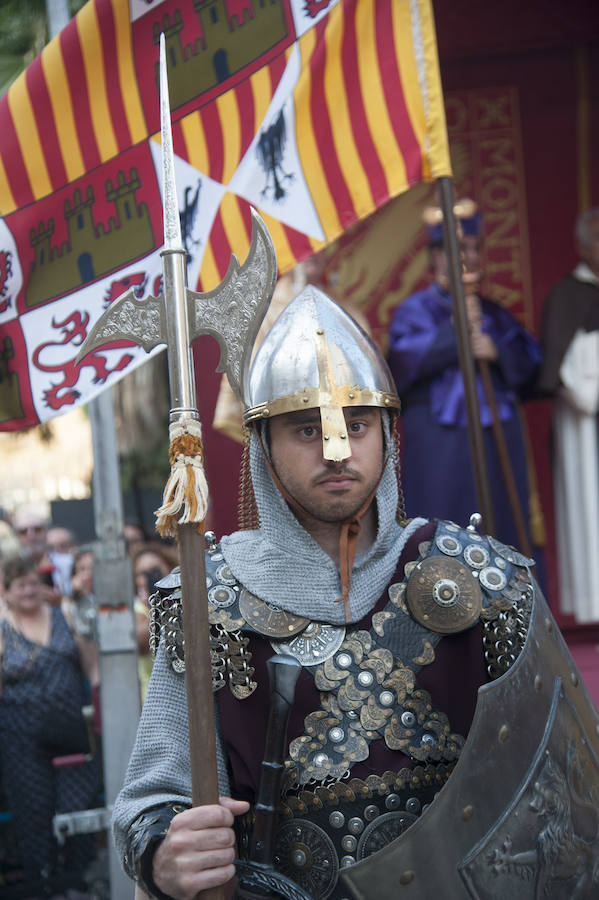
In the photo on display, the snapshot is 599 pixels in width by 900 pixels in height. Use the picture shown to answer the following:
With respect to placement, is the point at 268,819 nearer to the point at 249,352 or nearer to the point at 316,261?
the point at 249,352

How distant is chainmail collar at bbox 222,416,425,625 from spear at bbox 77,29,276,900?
370mm

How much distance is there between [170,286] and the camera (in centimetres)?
235

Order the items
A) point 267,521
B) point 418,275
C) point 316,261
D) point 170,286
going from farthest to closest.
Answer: point 418,275 < point 316,261 < point 267,521 < point 170,286

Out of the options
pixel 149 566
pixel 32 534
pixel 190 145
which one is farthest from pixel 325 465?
pixel 32 534

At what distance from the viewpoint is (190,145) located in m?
4.52

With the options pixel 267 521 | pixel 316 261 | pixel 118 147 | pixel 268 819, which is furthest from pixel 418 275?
pixel 268 819

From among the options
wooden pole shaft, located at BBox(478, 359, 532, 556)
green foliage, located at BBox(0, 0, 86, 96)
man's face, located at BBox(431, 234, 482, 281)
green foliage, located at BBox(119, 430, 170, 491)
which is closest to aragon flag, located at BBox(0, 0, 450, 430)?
man's face, located at BBox(431, 234, 482, 281)

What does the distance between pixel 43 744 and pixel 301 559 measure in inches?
143

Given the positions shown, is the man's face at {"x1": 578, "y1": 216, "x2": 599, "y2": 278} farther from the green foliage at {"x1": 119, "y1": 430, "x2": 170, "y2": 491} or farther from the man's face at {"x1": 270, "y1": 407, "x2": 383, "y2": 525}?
the man's face at {"x1": 270, "y1": 407, "x2": 383, "y2": 525}

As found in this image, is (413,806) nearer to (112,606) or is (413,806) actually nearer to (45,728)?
(112,606)

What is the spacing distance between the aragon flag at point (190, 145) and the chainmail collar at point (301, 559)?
1706 mm

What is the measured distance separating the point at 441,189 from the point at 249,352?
2.02m

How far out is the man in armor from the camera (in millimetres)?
2234

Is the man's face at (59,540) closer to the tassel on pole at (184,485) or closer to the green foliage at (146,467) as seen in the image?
the green foliage at (146,467)
